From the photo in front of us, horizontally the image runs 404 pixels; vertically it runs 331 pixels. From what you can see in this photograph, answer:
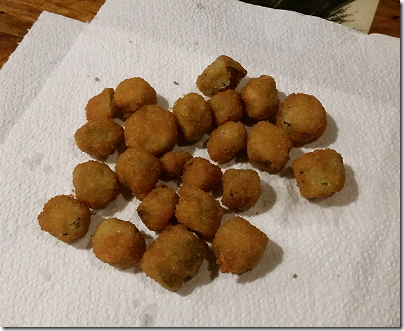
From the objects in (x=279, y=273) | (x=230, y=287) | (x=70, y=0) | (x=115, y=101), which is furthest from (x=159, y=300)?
(x=70, y=0)

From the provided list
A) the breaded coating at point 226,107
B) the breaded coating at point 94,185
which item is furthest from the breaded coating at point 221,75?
the breaded coating at point 94,185

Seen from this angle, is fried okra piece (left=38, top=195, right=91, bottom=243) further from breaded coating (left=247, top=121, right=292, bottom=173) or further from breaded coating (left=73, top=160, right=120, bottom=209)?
breaded coating (left=247, top=121, right=292, bottom=173)

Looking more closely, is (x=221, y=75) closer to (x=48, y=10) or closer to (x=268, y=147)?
(x=268, y=147)

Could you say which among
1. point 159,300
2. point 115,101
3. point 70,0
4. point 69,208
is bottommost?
point 159,300

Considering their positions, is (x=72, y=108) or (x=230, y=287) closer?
(x=230, y=287)

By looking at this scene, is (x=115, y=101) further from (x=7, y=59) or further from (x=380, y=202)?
(x=380, y=202)

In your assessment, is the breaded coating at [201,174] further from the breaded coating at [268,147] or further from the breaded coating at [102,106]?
the breaded coating at [102,106]

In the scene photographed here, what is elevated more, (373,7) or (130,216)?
(373,7)
